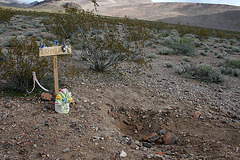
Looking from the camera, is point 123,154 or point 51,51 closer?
point 123,154

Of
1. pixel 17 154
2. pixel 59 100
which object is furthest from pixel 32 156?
pixel 59 100

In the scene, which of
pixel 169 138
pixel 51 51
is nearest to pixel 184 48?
pixel 169 138

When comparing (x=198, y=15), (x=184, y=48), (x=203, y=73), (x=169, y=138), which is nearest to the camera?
(x=169, y=138)

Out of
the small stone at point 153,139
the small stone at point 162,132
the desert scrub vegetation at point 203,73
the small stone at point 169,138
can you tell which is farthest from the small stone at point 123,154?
the desert scrub vegetation at point 203,73

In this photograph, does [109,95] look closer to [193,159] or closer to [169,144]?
[169,144]

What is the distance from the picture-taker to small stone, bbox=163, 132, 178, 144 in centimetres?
350

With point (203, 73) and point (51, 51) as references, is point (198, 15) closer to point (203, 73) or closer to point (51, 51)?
point (203, 73)

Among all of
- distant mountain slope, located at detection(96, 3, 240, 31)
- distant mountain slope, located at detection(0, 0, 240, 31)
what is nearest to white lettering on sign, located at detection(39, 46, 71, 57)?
distant mountain slope, located at detection(0, 0, 240, 31)

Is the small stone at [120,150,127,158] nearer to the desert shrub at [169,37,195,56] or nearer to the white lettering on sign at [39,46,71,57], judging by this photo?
the white lettering on sign at [39,46,71,57]

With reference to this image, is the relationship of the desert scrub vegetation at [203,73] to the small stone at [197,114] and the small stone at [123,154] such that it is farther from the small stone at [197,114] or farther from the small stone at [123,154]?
the small stone at [123,154]

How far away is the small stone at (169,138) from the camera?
3.50m

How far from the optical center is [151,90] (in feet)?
18.5

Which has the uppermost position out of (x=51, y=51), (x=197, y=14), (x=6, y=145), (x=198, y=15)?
(x=197, y=14)

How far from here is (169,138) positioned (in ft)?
11.6
